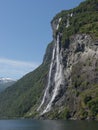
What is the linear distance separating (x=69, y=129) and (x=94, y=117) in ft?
280

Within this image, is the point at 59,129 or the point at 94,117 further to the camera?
the point at 94,117

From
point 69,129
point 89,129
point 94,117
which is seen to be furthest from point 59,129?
point 94,117

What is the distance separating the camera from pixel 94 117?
199125 mm

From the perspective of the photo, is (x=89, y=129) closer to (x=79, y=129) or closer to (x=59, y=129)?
(x=79, y=129)

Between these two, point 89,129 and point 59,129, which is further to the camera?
point 59,129

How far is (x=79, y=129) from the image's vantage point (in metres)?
113

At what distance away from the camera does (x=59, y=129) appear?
120 metres

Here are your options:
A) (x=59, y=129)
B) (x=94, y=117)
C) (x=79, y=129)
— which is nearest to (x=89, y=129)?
(x=79, y=129)

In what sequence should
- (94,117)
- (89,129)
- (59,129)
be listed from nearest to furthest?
(89,129) < (59,129) < (94,117)

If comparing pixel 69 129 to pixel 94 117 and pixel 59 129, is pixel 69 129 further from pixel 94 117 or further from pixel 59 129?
pixel 94 117

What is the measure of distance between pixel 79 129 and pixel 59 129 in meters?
9.37

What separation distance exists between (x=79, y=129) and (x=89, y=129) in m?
3.86

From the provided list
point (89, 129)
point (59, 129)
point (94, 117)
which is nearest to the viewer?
point (89, 129)

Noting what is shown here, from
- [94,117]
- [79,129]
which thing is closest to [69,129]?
[79,129]
